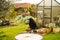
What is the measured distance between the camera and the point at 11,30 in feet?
4.85

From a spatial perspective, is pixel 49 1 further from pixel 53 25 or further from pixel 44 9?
pixel 53 25

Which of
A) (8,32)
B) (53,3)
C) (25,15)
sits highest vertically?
(53,3)

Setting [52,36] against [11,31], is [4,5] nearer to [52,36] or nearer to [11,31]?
[11,31]

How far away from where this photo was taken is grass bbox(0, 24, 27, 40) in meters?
1.44

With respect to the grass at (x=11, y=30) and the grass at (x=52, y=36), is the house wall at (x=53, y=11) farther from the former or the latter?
the grass at (x=11, y=30)

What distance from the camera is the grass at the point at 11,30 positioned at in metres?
1.44

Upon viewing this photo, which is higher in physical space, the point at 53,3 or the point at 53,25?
the point at 53,3

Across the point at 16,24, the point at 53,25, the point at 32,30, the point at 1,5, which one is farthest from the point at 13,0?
the point at 53,25

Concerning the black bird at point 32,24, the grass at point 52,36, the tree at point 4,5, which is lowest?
the grass at point 52,36

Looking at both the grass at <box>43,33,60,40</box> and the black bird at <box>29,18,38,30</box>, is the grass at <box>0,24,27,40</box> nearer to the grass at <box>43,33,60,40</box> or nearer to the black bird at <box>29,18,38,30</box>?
the black bird at <box>29,18,38,30</box>

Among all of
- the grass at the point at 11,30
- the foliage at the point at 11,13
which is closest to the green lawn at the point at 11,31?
the grass at the point at 11,30

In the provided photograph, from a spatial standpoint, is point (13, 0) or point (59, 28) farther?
point (13, 0)

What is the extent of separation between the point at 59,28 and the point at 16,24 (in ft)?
1.56

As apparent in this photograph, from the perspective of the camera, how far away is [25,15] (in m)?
1.50
